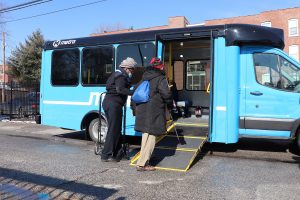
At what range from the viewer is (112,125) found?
7359 mm

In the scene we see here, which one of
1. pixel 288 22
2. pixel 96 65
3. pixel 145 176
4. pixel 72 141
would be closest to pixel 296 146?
pixel 145 176

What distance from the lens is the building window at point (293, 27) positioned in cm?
3919

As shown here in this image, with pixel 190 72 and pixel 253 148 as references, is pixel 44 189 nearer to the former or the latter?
pixel 253 148

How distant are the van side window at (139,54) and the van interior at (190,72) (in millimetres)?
1635

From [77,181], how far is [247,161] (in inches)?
139

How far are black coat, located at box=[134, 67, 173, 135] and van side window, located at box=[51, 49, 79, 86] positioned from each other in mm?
4093

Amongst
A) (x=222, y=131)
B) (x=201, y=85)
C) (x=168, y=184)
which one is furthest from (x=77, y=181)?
(x=201, y=85)

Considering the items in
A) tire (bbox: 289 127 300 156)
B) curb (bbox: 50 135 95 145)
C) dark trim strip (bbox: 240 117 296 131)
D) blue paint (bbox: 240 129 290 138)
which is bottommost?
curb (bbox: 50 135 95 145)

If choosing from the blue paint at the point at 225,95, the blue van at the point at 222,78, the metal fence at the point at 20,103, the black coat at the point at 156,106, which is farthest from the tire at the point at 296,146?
the metal fence at the point at 20,103

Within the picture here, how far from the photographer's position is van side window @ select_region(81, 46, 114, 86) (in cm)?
974

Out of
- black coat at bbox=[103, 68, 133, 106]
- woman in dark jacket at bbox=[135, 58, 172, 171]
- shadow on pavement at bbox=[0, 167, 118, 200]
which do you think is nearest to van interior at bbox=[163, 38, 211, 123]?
black coat at bbox=[103, 68, 133, 106]

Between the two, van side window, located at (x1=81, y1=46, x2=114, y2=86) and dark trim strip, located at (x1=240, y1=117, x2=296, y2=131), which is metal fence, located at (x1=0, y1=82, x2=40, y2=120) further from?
dark trim strip, located at (x1=240, y1=117, x2=296, y2=131)

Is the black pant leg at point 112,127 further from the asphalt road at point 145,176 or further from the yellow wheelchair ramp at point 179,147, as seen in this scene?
the yellow wheelchair ramp at point 179,147

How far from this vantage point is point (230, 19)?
136ft
